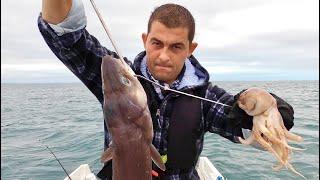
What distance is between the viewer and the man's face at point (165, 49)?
3778 mm

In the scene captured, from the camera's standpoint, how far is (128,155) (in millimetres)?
2979

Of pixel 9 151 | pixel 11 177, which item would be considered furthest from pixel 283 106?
pixel 9 151

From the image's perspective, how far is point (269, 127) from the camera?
295cm

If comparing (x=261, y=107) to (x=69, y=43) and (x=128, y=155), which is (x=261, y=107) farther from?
(x=69, y=43)

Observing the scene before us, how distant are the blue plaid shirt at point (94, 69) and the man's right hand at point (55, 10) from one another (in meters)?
0.14

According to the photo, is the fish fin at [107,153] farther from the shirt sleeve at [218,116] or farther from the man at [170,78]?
the shirt sleeve at [218,116]

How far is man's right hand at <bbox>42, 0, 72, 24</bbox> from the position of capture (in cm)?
325

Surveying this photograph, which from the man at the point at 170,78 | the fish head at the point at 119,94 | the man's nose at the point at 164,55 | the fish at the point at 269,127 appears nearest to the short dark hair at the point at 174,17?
the man at the point at 170,78

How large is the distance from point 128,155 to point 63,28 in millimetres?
1240

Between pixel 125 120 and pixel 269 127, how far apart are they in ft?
3.34

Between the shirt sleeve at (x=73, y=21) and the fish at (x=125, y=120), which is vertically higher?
the shirt sleeve at (x=73, y=21)

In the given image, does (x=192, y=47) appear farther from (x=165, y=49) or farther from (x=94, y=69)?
(x=94, y=69)

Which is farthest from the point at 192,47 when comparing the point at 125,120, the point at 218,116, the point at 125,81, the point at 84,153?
the point at 84,153

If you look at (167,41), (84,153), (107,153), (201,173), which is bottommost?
(84,153)
